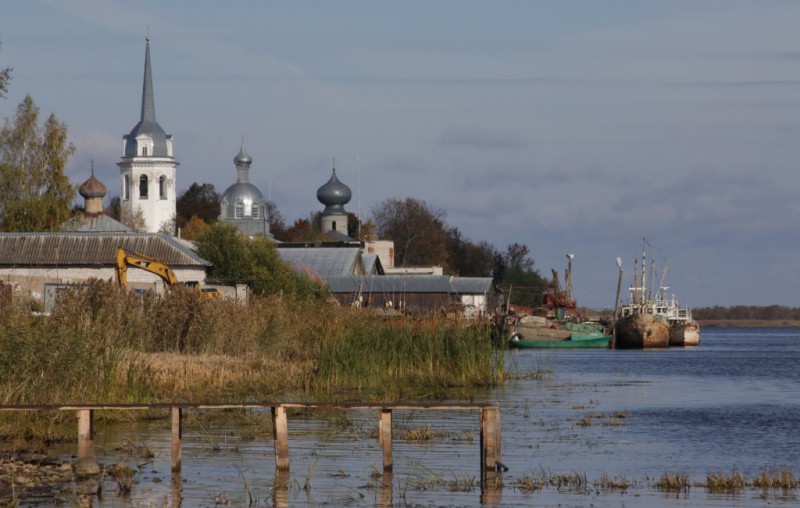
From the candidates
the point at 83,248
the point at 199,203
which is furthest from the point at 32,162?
the point at 199,203

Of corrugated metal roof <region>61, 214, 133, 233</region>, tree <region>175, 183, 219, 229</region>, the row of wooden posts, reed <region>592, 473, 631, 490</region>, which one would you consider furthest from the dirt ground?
tree <region>175, 183, 219, 229</region>

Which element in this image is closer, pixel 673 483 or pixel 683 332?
pixel 673 483

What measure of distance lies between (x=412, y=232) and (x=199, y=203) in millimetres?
25713

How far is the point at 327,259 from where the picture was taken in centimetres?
9644

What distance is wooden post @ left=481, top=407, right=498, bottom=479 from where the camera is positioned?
17.4 m

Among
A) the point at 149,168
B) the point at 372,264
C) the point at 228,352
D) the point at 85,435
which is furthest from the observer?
the point at 149,168

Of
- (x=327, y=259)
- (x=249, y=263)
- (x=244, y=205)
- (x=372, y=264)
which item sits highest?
(x=244, y=205)

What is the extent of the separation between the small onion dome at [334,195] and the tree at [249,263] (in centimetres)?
8095

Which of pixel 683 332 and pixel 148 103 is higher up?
pixel 148 103

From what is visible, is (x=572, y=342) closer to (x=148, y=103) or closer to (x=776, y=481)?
(x=148, y=103)

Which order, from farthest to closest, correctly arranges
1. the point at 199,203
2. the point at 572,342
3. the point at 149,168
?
1. the point at 199,203
2. the point at 149,168
3. the point at 572,342

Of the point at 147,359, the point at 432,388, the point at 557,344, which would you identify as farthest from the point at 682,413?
the point at 557,344

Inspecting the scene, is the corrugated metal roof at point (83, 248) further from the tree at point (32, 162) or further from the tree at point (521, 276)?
the tree at point (521, 276)

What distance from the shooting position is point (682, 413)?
102 ft
